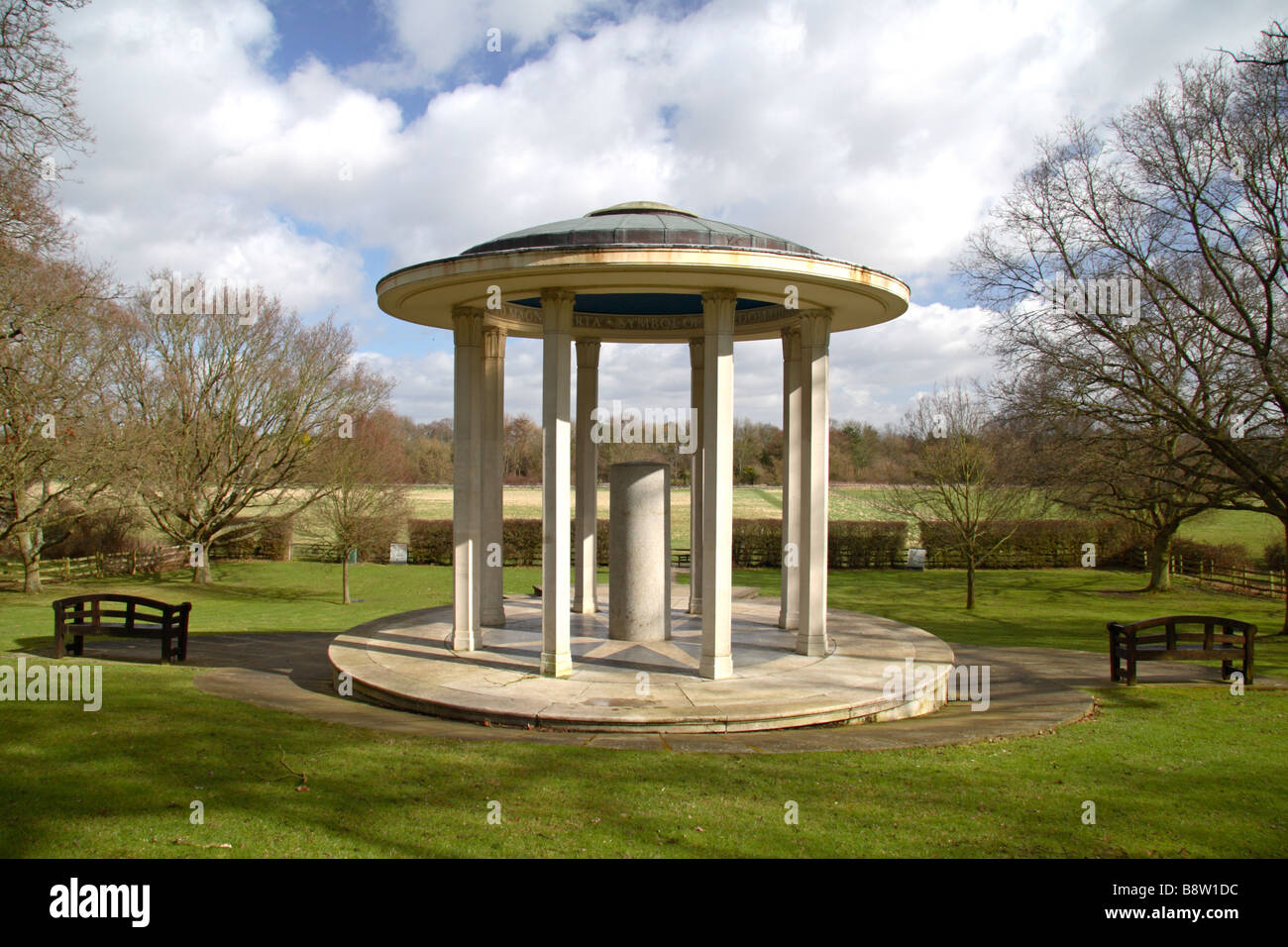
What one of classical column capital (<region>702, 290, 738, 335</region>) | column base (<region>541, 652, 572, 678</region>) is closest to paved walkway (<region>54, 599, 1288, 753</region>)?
column base (<region>541, 652, 572, 678</region>)

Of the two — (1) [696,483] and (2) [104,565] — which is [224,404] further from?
(1) [696,483]

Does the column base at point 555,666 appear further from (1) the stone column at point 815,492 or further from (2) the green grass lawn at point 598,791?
(1) the stone column at point 815,492

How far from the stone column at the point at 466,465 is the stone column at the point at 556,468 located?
1.99 meters

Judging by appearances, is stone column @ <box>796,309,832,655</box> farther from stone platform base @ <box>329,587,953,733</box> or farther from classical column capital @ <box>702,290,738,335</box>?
classical column capital @ <box>702,290,738,335</box>

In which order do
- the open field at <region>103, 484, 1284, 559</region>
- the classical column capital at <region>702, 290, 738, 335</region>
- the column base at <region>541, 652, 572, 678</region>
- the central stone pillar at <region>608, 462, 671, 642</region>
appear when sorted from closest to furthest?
the classical column capital at <region>702, 290, 738, 335</region> → the column base at <region>541, 652, 572, 678</region> → the central stone pillar at <region>608, 462, 671, 642</region> → the open field at <region>103, 484, 1284, 559</region>

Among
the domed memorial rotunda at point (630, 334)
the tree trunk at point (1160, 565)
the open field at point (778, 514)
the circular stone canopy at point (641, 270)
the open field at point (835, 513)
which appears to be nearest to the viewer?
the circular stone canopy at point (641, 270)

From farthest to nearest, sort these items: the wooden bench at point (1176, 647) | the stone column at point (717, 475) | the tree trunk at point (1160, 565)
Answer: the tree trunk at point (1160, 565) < the wooden bench at point (1176, 647) < the stone column at point (717, 475)

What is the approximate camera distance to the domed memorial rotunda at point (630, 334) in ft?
35.6

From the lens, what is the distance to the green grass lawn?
5.62 metres

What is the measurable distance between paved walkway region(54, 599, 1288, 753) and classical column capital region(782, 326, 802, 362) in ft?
20.4

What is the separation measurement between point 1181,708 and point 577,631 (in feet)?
30.6

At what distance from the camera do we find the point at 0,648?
14844mm

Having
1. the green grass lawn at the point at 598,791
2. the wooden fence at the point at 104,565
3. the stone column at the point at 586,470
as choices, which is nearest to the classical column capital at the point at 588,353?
the stone column at the point at 586,470

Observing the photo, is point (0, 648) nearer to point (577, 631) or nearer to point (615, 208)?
point (577, 631)
